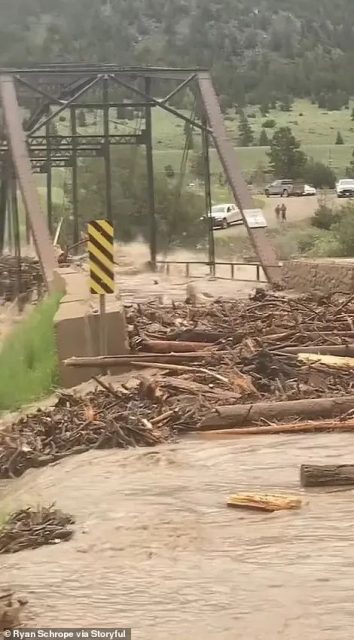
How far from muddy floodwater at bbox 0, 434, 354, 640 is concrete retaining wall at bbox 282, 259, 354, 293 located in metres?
9.65

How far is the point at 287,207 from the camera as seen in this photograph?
169ft

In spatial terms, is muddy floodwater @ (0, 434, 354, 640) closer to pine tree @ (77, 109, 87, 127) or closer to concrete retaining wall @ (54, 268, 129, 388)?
concrete retaining wall @ (54, 268, 129, 388)

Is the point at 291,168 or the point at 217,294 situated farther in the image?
the point at 291,168

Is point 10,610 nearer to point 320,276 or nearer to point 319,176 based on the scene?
point 320,276

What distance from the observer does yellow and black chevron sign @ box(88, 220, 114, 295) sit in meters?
12.7

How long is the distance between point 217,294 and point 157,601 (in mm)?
16141

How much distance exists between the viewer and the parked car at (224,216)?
4706 centimetres

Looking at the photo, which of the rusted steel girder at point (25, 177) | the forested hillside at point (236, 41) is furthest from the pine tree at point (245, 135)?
the rusted steel girder at point (25, 177)

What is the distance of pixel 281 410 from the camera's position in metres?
10.1

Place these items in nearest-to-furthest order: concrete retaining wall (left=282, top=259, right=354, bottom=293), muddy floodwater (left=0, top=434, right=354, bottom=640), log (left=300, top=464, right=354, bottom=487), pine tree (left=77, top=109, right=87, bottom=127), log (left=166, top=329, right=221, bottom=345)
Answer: muddy floodwater (left=0, top=434, right=354, bottom=640), log (left=300, top=464, right=354, bottom=487), log (left=166, top=329, right=221, bottom=345), concrete retaining wall (left=282, top=259, right=354, bottom=293), pine tree (left=77, top=109, right=87, bottom=127)

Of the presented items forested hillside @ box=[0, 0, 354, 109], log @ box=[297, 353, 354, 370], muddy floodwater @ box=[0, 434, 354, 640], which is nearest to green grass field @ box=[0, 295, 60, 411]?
log @ box=[297, 353, 354, 370]

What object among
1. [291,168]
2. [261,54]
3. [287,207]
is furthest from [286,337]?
[261,54]

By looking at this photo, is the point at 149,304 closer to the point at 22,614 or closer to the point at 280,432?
the point at 280,432

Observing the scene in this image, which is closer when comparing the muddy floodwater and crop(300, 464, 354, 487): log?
the muddy floodwater
